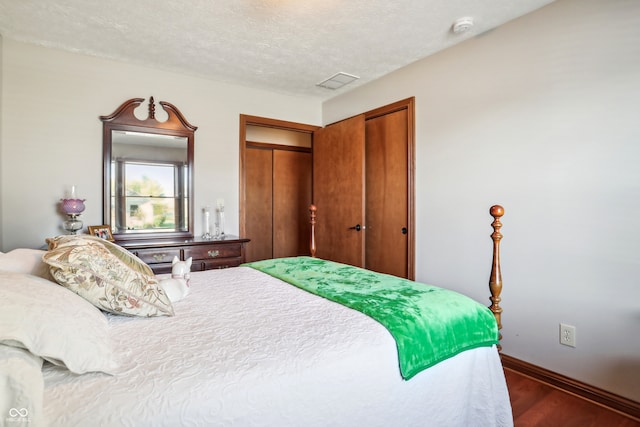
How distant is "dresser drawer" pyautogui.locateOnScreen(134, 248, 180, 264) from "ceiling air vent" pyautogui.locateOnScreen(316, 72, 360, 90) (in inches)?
90.7

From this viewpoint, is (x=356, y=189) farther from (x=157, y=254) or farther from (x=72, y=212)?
(x=72, y=212)

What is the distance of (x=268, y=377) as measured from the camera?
2.97ft

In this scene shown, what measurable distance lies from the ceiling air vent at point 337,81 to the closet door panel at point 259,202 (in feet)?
4.85

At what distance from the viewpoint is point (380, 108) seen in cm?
353

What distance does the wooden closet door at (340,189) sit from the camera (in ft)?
11.9

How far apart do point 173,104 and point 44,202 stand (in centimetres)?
143

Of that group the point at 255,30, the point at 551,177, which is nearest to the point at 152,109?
the point at 255,30

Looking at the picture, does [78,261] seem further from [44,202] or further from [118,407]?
[44,202]

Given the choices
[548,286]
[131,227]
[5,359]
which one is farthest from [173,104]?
[548,286]

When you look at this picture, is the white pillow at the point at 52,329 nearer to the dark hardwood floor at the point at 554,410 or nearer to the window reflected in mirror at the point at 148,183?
the dark hardwood floor at the point at 554,410

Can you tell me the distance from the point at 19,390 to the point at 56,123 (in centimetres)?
296

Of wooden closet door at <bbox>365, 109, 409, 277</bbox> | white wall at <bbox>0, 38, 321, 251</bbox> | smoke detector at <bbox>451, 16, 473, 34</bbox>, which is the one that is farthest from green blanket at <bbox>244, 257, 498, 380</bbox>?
white wall at <bbox>0, 38, 321, 251</bbox>

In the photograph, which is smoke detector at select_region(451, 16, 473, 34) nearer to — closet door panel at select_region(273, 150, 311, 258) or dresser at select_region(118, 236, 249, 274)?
dresser at select_region(118, 236, 249, 274)

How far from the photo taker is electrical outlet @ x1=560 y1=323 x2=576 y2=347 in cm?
210
